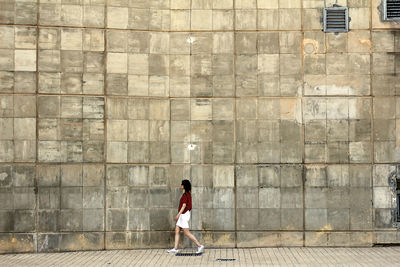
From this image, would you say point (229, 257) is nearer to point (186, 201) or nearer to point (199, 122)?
point (186, 201)

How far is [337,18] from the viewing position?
11.9 meters

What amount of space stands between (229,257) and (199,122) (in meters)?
3.30

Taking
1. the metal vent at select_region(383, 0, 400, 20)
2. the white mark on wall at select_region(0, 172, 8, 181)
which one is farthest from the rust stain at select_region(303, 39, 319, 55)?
the white mark on wall at select_region(0, 172, 8, 181)

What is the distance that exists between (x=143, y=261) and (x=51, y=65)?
16.9 ft

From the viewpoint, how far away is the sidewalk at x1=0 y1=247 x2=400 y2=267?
1014 centimetres

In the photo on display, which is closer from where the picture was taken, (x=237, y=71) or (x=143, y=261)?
(x=143, y=261)

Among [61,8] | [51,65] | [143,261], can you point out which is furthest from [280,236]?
[61,8]

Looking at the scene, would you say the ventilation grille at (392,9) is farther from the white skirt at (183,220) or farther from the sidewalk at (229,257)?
the white skirt at (183,220)

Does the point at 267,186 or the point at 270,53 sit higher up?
the point at 270,53

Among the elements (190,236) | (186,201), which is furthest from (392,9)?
(190,236)

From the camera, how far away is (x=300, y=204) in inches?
462

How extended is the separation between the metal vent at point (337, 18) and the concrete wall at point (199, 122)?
178 millimetres

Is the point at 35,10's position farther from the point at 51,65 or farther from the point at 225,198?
the point at 225,198

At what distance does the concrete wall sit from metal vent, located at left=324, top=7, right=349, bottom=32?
178 mm
